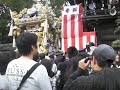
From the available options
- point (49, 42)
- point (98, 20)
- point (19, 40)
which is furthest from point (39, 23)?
point (19, 40)

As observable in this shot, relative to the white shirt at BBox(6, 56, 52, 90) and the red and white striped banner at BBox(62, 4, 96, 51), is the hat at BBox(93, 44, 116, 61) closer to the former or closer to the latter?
the white shirt at BBox(6, 56, 52, 90)

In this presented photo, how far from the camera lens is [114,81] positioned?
10.5 ft

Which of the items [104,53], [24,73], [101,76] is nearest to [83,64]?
[24,73]

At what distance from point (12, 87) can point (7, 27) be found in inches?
1407

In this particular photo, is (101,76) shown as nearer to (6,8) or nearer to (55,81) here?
(55,81)

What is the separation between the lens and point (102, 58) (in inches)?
134

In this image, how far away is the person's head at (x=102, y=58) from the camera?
340 cm

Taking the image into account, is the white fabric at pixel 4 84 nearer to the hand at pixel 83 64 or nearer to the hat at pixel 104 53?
the hand at pixel 83 64

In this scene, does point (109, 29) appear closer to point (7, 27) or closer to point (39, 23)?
point (39, 23)

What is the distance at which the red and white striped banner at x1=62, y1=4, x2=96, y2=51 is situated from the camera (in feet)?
51.6

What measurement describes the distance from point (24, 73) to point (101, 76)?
1315 mm

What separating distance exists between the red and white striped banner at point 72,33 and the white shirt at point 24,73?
11128 mm

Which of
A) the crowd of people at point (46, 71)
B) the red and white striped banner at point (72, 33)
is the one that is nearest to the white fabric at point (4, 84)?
the crowd of people at point (46, 71)

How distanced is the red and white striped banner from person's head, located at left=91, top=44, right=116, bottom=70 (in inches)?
472
